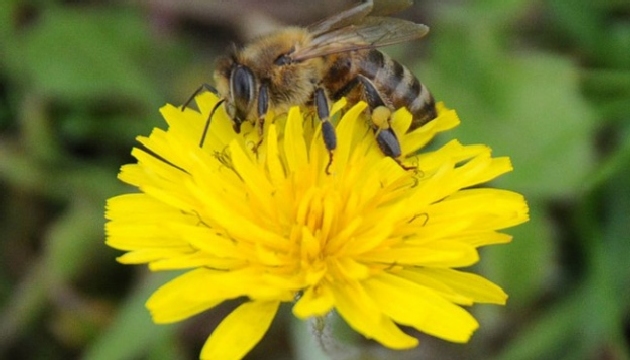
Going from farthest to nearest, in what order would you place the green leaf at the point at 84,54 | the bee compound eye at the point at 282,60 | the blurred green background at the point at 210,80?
1. the green leaf at the point at 84,54
2. the blurred green background at the point at 210,80
3. the bee compound eye at the point at 282,60

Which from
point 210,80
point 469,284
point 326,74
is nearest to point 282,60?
point 326,74

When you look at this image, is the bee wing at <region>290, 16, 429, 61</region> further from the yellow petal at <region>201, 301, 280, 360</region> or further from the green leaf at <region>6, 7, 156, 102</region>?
the green leaf at <region>6, 7, 156, 102</region>

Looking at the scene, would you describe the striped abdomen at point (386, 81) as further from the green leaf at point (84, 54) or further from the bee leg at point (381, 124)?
the green leaf at point (84, 54)

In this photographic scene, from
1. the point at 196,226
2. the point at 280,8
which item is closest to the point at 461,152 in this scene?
the point at 196,226

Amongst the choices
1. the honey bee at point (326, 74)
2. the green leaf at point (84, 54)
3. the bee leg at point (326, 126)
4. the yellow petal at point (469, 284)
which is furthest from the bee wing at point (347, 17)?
the green leaf at point (84, 54)

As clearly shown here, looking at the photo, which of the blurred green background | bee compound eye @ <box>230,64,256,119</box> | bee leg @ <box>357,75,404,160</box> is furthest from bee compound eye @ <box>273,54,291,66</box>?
the blurred green background

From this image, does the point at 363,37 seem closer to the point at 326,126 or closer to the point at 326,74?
the point at 326,74

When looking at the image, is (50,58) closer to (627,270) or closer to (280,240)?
(280,240)
